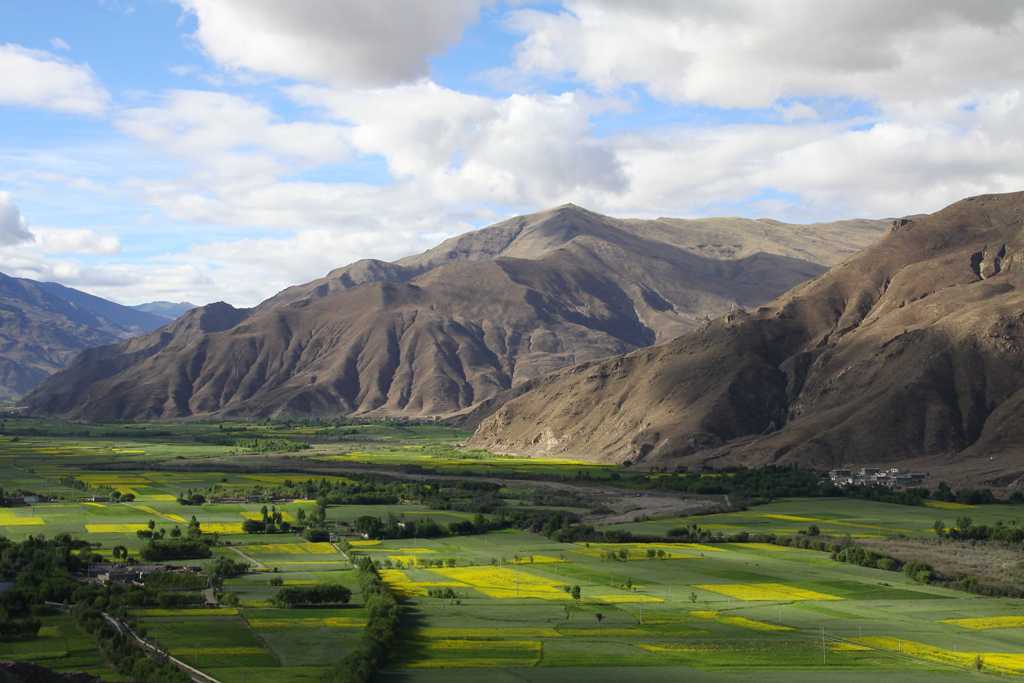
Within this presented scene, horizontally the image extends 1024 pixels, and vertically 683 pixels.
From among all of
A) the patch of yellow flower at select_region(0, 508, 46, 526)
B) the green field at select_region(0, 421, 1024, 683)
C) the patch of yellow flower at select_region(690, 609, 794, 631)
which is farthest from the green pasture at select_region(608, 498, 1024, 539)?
the patch of yellow flower at select_region(0, 508, 46, 526)

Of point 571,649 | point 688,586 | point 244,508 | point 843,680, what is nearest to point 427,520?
point 244,508

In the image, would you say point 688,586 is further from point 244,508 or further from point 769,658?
point 244,508

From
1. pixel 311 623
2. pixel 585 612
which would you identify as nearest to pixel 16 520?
pixel 311 623

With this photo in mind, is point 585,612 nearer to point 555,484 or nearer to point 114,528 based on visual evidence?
point 114,528

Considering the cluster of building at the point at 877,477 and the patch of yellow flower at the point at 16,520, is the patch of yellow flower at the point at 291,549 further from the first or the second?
the cluster of building at the point at 877,477

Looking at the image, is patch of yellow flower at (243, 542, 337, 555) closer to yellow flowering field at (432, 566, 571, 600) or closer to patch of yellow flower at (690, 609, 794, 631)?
yellow flowering field at (432, 566, 571, 600)

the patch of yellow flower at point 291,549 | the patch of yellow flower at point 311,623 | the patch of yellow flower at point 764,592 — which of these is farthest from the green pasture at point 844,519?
the patch of yellow flower at point 311,623
